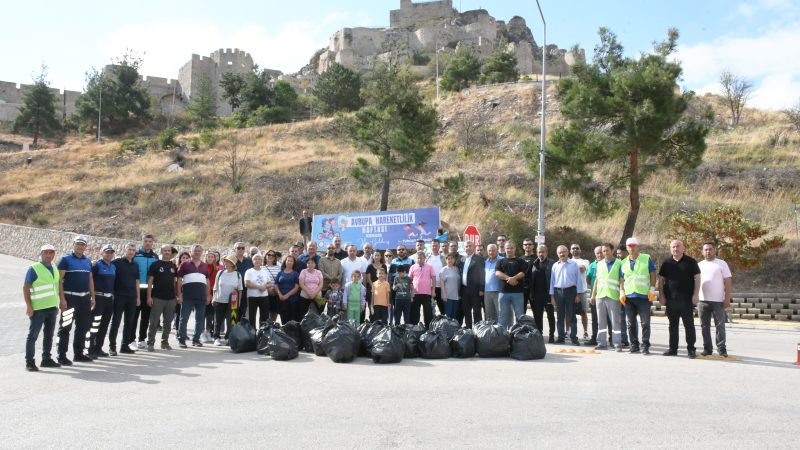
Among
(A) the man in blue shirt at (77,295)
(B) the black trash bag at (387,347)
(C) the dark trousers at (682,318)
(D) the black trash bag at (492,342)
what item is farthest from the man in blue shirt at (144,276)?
(C) the dark trousers at (682,318)

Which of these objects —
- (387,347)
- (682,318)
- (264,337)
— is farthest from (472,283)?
(264,337)

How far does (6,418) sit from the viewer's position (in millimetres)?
5824

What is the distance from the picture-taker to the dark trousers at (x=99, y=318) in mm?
9359

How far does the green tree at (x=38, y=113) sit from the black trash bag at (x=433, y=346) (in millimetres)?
58413

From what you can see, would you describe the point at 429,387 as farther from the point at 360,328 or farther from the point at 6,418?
the point at 6,418

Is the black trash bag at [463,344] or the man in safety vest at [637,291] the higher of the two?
the man in safety vest at [637,291]

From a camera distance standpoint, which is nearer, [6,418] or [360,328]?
[6,418]

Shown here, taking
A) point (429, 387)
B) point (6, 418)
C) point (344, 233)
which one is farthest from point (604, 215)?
point (6, 418)

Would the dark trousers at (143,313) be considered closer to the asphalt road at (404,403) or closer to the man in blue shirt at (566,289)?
the asphalt road at (404,403)

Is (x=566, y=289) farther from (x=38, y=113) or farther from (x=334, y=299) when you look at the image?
(x=38, y=113)

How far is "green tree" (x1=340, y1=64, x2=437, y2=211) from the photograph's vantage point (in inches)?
934

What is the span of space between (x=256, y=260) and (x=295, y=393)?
472 centimetres

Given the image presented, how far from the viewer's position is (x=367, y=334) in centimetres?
929

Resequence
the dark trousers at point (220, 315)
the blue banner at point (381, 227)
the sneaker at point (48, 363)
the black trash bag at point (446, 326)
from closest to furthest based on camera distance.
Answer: the sneaker at point (48, 363)
the black trash bag at point (446, 326)
the dark trousers at point (220, 315)
the blue banner at point (381, 227)
